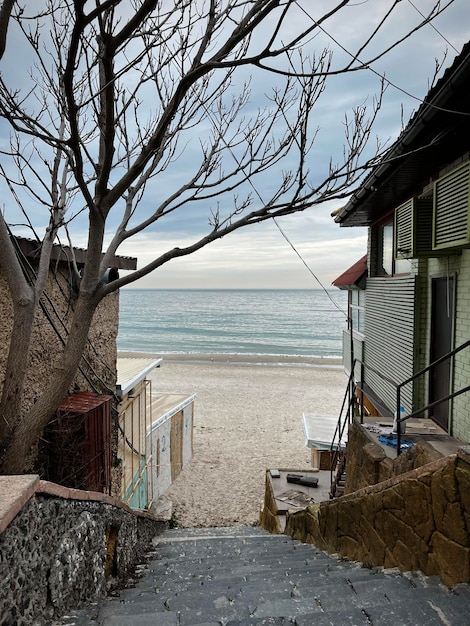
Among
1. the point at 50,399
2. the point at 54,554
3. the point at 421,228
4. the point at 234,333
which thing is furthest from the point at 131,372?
the point at 234,333

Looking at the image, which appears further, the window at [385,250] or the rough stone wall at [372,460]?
the window at [385,250]

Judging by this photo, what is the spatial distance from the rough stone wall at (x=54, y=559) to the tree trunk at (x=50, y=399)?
0.97m

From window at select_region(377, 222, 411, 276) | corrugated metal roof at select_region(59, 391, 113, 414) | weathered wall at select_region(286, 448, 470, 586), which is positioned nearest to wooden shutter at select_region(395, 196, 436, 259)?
window at select_region(377, 222, 411, 276)

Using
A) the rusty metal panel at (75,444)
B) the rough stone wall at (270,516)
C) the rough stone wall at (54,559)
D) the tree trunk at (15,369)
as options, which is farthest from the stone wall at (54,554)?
the rough stone wall at (270,516)

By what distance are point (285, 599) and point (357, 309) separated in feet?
37.2

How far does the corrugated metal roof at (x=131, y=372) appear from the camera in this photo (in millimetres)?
7548

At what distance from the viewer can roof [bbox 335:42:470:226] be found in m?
4.32

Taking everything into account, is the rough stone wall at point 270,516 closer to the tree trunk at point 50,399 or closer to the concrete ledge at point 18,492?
the tree trunk at point 50,399

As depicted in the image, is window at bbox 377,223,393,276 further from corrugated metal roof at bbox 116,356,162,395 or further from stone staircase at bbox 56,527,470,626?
stone staircase at bbox 56,527,470,626

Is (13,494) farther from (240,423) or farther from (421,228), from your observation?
(240,423)

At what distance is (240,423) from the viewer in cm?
1955

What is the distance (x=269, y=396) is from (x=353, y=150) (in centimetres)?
2131

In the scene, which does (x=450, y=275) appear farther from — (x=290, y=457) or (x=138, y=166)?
(x=290, y=457)

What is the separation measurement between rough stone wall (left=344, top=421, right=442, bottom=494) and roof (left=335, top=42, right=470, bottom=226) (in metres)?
3.05
